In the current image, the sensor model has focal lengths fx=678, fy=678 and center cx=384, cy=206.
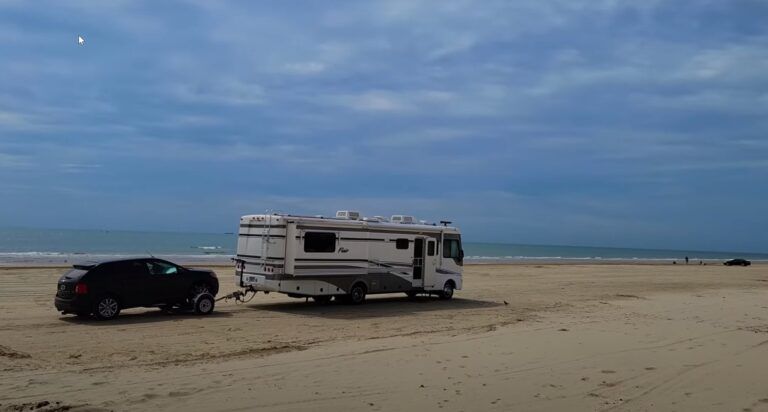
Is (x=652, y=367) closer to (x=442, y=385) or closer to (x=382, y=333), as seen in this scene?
(x=442, y=385)

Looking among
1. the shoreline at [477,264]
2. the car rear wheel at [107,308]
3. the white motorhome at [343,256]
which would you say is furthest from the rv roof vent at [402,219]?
the shoreline at [477,264]

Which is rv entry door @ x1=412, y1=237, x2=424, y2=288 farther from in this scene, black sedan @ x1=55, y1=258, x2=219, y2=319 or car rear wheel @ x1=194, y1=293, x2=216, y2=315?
car rear wheel @ x1=194, y1=293, x2=216, y2=315

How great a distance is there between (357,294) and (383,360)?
964 centimetres

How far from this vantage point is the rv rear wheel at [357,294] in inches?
787

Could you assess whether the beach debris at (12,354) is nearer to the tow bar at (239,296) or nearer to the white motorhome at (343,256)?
the tow bar at (239,296)

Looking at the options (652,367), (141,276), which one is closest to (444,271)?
(141,276)

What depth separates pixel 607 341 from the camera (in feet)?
42.9

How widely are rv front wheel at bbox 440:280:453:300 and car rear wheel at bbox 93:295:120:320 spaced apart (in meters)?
11.1

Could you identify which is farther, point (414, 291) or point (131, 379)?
point (414, 291)

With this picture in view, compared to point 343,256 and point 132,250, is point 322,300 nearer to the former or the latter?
point 343,256

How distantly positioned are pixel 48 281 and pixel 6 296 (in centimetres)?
691

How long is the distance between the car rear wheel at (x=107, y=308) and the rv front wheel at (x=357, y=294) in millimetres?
6801

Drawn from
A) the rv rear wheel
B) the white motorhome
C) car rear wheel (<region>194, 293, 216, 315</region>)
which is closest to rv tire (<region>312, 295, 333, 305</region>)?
the white motorhome

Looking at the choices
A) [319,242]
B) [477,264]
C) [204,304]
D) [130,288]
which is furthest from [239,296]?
[477,264]
